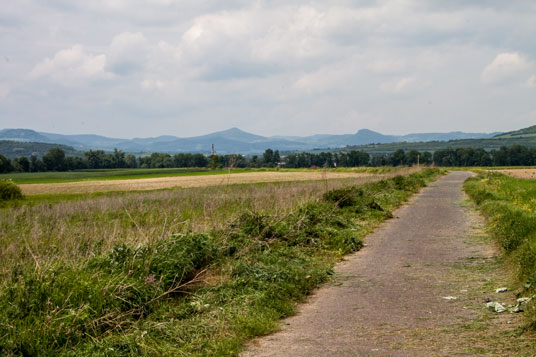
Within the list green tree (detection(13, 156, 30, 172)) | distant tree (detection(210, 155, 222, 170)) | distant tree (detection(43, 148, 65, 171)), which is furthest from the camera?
distant tree (detection(43, 148, 65, 171))

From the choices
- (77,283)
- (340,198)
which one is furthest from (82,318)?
(340,198)

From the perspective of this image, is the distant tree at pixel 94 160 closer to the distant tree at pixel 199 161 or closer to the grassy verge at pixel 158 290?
the distant tree at pixel 199 161

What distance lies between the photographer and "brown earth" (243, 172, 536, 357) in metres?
5.61

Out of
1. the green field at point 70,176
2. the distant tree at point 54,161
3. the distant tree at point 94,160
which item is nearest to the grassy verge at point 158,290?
the green field at point 70,176

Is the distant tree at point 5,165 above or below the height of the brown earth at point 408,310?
above

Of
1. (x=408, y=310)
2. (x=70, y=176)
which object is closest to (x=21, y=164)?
(x=70, y=176)

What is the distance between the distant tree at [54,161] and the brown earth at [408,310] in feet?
291

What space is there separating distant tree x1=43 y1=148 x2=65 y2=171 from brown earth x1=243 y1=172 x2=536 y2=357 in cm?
8885

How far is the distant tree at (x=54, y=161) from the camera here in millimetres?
90725

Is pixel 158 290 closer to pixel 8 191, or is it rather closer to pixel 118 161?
pixel 8 191

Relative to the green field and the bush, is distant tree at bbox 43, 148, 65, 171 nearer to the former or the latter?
the green field

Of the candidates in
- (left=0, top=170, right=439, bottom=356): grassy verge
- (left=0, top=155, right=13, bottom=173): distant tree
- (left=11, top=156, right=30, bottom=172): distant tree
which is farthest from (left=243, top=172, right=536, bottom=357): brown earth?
(left=11, top=156, right=30, bottom=172): distant tree

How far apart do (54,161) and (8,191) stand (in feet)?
166

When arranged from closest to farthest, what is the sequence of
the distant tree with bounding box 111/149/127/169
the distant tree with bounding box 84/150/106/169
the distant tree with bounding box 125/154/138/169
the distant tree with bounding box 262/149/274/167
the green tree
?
the green tree
the distant tree with bounding box 84/150/106/169
the distant tree with bounding box 111/149/127/169
the distant tree with bounding box 125/154/138/169
the distant tree with bounding box 262/149/274/167
